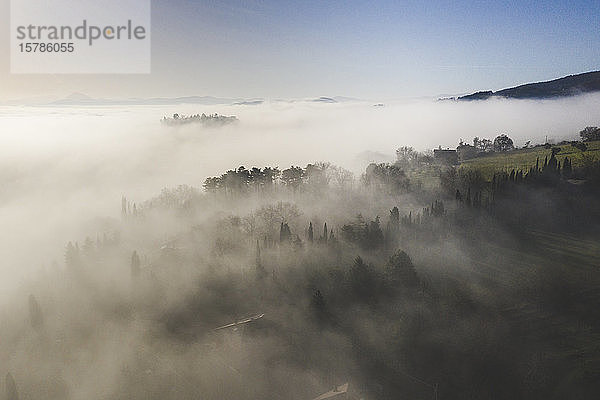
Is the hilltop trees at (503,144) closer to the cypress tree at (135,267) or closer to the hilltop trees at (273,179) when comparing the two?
the hilltop trees at (273,179)

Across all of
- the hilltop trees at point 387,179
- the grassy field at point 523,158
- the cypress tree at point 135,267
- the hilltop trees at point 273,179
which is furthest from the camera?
the grassy field at point 523,158

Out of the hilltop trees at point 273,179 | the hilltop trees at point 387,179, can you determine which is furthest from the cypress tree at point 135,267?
the hilltop trees at point 387,179

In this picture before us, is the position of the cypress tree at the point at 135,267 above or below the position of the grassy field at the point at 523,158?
below

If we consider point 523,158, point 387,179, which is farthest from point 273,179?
point 523,158

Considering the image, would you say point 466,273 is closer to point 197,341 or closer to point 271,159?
point 197,341

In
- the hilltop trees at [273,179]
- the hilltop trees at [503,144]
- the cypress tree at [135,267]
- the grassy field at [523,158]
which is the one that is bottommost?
the cypress tree at [135,267]

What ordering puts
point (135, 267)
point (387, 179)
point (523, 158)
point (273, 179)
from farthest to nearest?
point (523, 158), point (273, 179), point (387, 179), point (135, 267)

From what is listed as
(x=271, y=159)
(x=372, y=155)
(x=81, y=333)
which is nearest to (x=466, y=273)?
(x=81, y=333)

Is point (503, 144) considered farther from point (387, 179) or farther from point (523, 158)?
point (387, 179)

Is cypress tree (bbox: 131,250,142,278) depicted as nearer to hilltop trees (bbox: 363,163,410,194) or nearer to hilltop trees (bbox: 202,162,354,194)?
hilltop trees (bbox: 202,162,354,194)

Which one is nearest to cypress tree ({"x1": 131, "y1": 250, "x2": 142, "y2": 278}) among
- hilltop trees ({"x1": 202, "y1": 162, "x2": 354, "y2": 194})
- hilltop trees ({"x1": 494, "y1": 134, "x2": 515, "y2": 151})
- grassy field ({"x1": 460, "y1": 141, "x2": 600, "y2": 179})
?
hilltop trees ({"x1": 202, "y1": 162, "x2": 354, "y2": 194})
